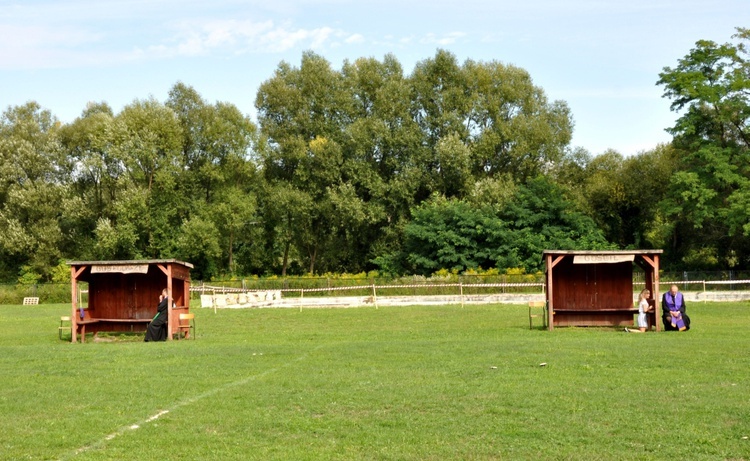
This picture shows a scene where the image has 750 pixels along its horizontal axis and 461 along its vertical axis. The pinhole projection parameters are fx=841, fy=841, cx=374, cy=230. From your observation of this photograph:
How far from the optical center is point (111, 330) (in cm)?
2886

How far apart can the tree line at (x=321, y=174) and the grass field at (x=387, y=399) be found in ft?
138

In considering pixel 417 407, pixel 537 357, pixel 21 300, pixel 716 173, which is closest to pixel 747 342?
pixel 537 357

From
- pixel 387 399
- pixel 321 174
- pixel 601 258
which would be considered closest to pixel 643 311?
pixel 601 258

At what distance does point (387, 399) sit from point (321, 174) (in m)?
55.2

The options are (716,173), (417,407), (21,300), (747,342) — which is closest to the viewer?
(417,407)

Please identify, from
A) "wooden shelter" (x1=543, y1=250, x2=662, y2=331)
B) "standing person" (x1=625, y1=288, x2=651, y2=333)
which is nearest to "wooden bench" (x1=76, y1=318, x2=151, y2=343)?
Answer: "wooden shelter" (x1=543, y1=250, x2=662, y2=331)

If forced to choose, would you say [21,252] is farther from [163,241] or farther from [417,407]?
[417,407]

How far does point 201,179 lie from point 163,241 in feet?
21.2

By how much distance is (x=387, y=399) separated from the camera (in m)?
13.2

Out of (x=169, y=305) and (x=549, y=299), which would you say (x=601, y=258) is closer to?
(x=549, y=299)

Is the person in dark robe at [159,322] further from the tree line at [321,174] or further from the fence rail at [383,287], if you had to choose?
the tree line at [321,174]

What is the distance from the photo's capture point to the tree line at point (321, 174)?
217 ft

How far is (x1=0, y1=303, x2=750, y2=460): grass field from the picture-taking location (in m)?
9.95

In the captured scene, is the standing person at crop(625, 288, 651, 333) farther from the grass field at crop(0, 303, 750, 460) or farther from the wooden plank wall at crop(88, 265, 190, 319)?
the wooden plank wall at crop(88, 265, 190, 319)
